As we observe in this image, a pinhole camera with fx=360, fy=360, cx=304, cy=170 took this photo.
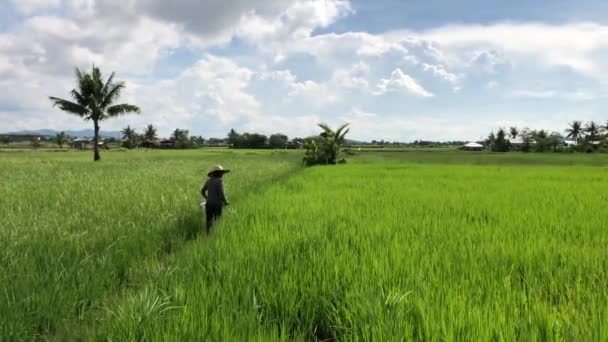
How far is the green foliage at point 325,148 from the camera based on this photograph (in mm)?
29812

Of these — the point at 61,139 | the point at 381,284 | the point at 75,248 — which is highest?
the point at 61,139

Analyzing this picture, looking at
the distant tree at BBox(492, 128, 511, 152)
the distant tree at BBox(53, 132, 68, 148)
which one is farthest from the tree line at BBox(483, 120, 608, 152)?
the distant tree at BBox(53, 132, 68, 148)

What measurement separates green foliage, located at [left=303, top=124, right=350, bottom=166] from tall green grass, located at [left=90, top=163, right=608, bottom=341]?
24633 millimetres

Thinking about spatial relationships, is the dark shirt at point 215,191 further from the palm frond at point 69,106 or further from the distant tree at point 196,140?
the distant tree at point 196,140

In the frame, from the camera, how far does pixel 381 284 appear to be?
254cm

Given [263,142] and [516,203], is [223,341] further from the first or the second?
[263,142]

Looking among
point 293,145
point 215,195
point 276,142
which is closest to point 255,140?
point 276,142

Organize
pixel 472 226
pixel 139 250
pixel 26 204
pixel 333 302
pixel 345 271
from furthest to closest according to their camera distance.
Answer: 1. pixel 26 204
2. pixel 472 226
3. pixel 139 250
4. pixel 345 271
5. pixel 333 302

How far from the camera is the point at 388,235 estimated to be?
4.18 meters

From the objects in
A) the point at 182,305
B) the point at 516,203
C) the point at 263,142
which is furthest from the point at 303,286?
the point at 263,142

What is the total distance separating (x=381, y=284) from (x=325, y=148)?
27663mm

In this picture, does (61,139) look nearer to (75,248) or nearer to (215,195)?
(215,195)

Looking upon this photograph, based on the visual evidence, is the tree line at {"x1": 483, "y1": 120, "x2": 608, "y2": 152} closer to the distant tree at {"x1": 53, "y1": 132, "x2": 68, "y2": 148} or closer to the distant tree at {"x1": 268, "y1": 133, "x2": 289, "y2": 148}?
the distant tree at {"x1": 268, "y1": 133, "x2": 289, "y2": 148}

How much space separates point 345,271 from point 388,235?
145 centimetres
